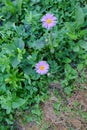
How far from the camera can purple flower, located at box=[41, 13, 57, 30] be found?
264 centimetres

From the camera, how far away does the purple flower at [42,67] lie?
266 centimetres

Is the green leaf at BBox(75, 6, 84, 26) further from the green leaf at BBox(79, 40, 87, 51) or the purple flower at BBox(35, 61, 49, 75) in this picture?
the purple flower at BBox(35, 61, 49, 75)

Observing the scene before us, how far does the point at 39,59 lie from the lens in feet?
9.02

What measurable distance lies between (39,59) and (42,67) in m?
0.10

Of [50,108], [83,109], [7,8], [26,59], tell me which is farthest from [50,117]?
[7,8]

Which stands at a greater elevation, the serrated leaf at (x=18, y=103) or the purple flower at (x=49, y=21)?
the purple flower at (x=49, y=21)

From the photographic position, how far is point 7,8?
3008 millimetres

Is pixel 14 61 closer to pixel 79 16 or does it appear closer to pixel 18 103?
pixel 18 103

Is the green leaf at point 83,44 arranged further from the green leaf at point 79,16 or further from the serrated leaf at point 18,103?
the serrated leaf at point 18,103

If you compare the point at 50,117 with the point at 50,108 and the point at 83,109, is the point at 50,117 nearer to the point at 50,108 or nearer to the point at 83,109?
the point at 50,108

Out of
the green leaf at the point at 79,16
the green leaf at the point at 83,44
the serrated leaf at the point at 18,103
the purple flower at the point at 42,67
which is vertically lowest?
the serrated leaf at the point at 18,103

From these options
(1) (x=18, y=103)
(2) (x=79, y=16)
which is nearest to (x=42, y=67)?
(1) (x=18, y=103)

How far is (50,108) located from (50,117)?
0.07 m

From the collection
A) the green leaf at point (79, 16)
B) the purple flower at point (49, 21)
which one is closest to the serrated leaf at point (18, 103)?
the purple flower at point (49, 21)
